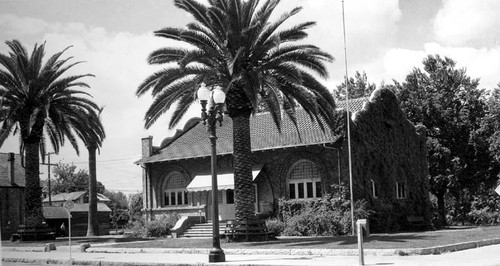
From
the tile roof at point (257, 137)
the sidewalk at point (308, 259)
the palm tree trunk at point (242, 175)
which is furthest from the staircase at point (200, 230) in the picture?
the sidewalk at point (308, 259)

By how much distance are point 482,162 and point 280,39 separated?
31.6 m

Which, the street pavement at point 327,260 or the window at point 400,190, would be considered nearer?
the street pavement at point 327,260

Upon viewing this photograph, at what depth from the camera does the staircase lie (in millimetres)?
34747

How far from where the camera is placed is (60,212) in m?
56.9

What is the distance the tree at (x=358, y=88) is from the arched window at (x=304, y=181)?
28059mm

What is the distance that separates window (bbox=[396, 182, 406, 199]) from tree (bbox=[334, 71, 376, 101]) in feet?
77.1

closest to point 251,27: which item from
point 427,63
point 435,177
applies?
point 435,177

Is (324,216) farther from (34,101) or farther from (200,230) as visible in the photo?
(34,101)

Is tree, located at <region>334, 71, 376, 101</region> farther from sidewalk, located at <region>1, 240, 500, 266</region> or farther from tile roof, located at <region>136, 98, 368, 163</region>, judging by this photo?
sidewalk, located at <region>1, 240, 500, 266</region>

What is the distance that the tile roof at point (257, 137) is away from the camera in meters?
34.9

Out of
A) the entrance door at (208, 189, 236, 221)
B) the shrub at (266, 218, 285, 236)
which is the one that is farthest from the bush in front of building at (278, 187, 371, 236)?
the entrance door at (208, 189, 236, 221)

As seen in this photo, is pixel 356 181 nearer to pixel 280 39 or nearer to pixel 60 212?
pixel 280 39

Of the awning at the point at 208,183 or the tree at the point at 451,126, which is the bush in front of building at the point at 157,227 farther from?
the tree at the point at 451,126

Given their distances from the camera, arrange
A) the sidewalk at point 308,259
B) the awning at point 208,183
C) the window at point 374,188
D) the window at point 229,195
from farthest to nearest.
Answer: the window at point 229,195 < the awning at point 208,183 < the window at point 374,188 < the sidewalk at point 308,259
